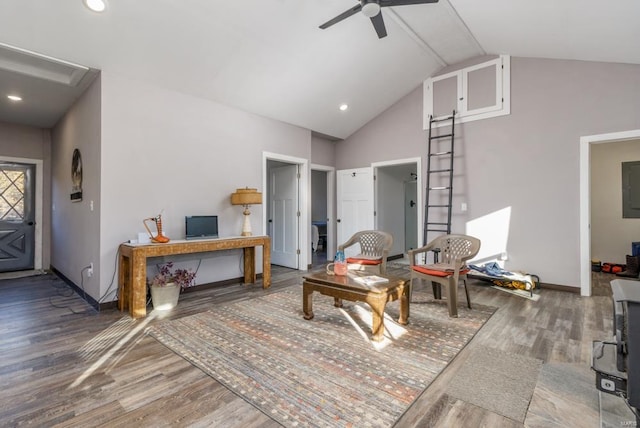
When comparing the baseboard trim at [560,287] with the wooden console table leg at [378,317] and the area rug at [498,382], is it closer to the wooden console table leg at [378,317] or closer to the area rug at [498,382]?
the area rug at [498,382]

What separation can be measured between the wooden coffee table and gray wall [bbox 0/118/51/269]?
5638mm

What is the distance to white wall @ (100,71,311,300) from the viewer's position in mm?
3549

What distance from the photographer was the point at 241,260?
479cm

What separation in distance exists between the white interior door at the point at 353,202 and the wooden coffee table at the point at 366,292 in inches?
128

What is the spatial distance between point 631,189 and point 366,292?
5.74 m

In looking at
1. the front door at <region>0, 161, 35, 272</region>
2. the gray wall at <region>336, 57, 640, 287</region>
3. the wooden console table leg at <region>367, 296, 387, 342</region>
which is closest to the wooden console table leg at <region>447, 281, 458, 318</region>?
the wooden console table leg at <region>367, 296, 387, 342</region>

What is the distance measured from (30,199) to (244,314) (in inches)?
209

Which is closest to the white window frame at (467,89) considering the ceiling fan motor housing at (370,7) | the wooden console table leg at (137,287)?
the ceiling fan motor housing at (370,7)

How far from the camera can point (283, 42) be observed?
147 inches

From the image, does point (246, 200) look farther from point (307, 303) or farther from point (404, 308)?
point (404, 308)

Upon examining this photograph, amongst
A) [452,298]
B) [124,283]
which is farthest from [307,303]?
[124,283]

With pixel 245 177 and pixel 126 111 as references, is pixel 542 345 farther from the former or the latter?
pixel 126 111

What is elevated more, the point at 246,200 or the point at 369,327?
the point at 246,200

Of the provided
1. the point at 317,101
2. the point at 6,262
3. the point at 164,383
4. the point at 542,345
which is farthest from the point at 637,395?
the point at 6,262
